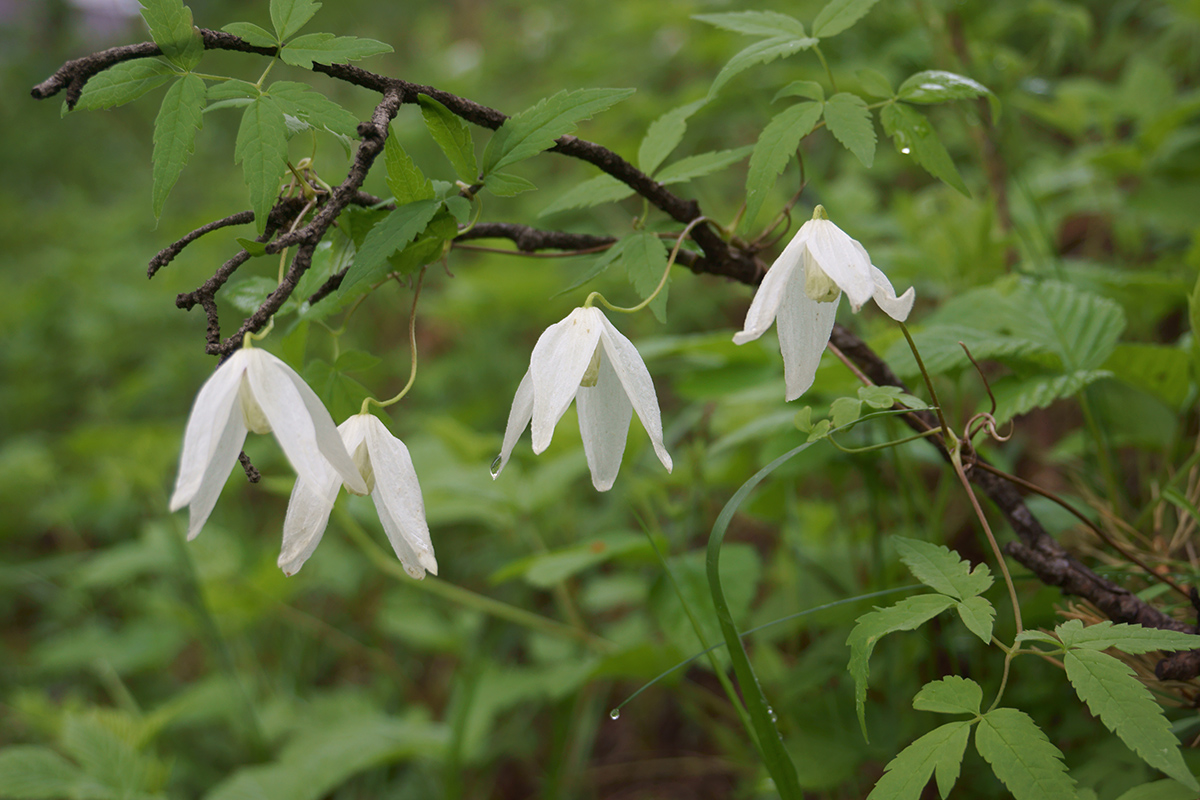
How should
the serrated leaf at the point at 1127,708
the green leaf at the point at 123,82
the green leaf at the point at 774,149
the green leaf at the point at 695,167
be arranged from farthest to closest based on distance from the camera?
the green leaf at the point at 695,167 < the green leaf at the point at 774,149 < the green leaf at the point at 123,82 < the serrated leaf at the point at 1127,708

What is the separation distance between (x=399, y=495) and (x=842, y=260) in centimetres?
61

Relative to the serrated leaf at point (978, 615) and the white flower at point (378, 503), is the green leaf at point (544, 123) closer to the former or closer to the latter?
the white flower at point (378, 503)

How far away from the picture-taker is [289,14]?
87 centimetres

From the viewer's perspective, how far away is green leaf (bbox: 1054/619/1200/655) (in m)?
0.78

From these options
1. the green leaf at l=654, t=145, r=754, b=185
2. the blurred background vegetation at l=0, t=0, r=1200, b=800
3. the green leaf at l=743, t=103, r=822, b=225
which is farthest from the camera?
the blurred background vegetation at l=0, t=0, r=1200, b=800

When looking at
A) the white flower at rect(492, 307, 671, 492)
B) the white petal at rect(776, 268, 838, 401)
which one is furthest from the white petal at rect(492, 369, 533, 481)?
the white petal at rect(776, 268, 838, 401)

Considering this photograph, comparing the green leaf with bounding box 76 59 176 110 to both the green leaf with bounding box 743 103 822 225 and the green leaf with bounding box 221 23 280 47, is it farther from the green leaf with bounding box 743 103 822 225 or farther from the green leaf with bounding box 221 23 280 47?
the green leaf with bounding box 743 103 822 225

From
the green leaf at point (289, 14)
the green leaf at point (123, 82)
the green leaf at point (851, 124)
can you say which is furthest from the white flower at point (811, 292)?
the green leaf at point (123, 82)

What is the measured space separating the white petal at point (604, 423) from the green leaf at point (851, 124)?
0.43 metres

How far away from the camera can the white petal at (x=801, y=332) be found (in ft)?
3.02

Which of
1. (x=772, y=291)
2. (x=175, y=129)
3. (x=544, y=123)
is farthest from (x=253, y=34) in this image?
(x=772, y=291)

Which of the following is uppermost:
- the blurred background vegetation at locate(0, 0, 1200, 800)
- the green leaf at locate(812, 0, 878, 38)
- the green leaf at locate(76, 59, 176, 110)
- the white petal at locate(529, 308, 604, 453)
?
the green leaf at locate(76, 59, 176, 110)

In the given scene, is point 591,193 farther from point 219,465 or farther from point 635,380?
point 219,465

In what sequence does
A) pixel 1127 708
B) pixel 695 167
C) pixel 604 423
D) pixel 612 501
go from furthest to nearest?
pixel 612 501 → pixel 695 167 → pixel 604 423 → pixel 1127 708
